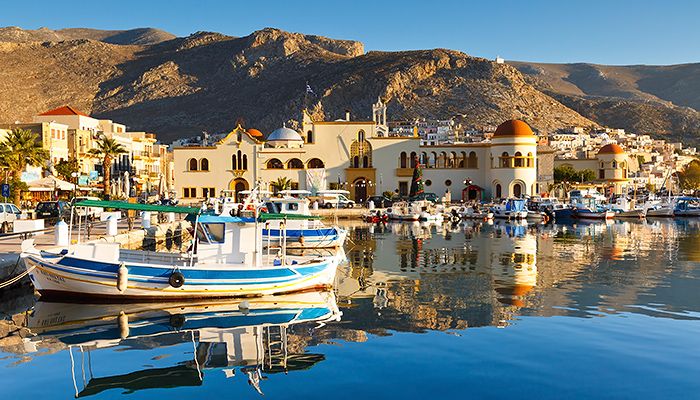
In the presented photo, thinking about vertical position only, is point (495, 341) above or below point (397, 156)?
below

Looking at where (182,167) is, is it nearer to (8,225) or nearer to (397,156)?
(397,156)

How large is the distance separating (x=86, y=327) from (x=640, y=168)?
5123 inches

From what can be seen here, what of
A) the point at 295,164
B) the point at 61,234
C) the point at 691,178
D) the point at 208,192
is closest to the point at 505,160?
the point at 295,164

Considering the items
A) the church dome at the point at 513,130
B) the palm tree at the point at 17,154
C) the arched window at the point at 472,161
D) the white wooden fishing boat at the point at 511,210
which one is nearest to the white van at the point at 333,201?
the white wooden fishing boat at the point at 511,210

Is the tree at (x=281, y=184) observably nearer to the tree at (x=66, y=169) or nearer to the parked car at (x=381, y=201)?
the parked car at (x=381, y=201)

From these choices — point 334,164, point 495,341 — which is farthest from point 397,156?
point 495,341

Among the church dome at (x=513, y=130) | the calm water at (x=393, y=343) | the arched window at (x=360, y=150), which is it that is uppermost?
the church dome at (x=513, y=130)

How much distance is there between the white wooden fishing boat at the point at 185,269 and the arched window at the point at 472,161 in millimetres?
60124

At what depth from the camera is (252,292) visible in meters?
22.2

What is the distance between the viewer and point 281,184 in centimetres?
7338

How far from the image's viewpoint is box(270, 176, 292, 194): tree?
7334 cm

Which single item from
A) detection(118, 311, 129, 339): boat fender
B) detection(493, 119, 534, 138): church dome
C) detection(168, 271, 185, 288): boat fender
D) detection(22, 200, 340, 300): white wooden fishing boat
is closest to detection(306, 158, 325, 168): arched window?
detection(493, 119, 534, 138): church dome

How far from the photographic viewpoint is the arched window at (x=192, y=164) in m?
77.8

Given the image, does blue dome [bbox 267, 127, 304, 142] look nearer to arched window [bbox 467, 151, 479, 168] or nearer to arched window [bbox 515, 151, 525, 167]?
arched window [bbox 467, 151, 479, 168]
